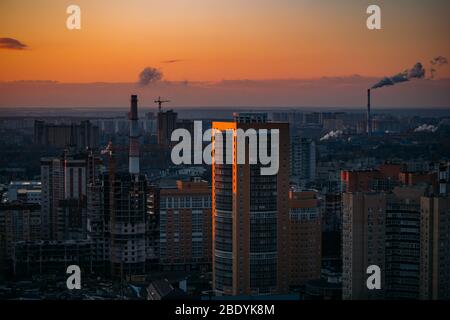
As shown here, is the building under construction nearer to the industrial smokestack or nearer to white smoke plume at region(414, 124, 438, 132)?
the industrial smokestack

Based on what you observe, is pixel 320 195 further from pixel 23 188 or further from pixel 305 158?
pixel 23 188

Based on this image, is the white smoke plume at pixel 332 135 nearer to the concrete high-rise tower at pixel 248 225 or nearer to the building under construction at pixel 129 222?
Answer: the building under construction at pixel 129 222

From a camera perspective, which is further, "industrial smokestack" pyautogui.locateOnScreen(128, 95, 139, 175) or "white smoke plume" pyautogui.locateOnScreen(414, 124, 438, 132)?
"industrial smokestack" pyautogui.locateOnScreen(128, 95, 139, 175)

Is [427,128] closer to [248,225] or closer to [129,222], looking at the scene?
[248,225]

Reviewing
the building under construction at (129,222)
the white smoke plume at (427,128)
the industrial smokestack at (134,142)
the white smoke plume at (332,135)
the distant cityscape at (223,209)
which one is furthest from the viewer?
the white smoke plume at (332,135)

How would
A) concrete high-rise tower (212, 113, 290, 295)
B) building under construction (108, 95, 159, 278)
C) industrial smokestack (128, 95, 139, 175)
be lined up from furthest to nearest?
1. industrial smokestack (128, 95, 139, 175)
2. building under construction (108, 95, 159, 278)
3. concrete high-rise tower (212, 113, 290, 295)

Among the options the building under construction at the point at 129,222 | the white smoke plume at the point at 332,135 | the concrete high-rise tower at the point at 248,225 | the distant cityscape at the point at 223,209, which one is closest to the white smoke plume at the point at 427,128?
the distant cityscape at the point at 223,209

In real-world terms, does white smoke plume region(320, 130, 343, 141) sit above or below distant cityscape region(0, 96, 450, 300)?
above

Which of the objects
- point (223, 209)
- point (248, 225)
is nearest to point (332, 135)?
point (223, 209)

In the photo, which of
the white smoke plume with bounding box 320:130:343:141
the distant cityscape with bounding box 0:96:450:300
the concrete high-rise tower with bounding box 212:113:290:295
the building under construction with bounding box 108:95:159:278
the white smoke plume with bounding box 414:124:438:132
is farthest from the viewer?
the white smoke plume with bounding box 320:130:343:141

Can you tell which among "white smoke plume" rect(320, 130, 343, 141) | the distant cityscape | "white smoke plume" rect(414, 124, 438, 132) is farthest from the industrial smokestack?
"white smoke plume" rect(414, 124, 438, 132)
